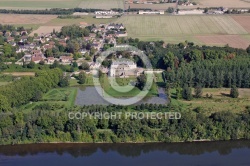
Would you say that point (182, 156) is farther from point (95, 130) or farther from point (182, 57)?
point (182, 57)

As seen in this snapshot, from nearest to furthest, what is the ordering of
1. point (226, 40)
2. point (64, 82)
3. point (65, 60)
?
point (64, 82) → point (65, 60) → point (226, 40)

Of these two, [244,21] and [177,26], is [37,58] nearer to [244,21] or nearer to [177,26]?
[177,26]

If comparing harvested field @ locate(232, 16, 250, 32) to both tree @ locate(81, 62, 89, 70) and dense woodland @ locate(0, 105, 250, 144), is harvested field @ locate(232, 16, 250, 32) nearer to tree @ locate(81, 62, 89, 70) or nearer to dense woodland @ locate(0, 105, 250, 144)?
tree @ locate(81, 62, 89, 70)

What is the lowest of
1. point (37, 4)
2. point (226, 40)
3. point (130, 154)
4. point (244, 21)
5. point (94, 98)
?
point (130, 154)

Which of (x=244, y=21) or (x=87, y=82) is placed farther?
(x=244, y=21)

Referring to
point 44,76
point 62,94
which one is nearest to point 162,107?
point 62,94

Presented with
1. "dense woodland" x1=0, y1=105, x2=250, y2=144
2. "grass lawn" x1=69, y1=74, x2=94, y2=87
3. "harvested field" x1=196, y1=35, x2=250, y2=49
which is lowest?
"dense woodland" x1=0, y1=105, x2=250, y2=144

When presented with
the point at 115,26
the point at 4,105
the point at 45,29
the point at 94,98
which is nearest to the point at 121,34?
the point at 115,26

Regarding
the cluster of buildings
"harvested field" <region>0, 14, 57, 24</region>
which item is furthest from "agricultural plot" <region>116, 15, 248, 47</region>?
"harvested field" <region>0, 14, 57, 24</region>
